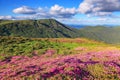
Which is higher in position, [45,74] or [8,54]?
[45,74]

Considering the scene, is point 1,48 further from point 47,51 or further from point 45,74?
point 45,74

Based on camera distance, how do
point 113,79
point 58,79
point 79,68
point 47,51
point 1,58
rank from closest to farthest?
point 58,79 < point 113,79 < point 79,68 < point 1,58 < point 47,51

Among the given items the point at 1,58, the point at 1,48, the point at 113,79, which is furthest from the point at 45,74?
the point at 1,48

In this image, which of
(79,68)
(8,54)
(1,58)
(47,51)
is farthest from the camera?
(47,51)

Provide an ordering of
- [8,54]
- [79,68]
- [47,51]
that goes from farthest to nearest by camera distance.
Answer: [47,51] → [8,54] → [79,68]

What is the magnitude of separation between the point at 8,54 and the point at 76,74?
29.6 metres

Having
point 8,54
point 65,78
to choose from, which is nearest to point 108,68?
point 65,78

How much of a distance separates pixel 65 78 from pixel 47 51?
31.0 m

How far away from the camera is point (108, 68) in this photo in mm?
21391

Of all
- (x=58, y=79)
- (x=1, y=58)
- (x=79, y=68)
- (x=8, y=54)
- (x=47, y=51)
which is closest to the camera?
(x=58, y=79)

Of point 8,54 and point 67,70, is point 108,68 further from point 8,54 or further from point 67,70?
point 8,54

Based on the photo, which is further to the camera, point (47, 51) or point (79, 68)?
point (47, 51)

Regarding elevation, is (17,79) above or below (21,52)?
above

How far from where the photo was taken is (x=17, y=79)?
1794 centimetres
